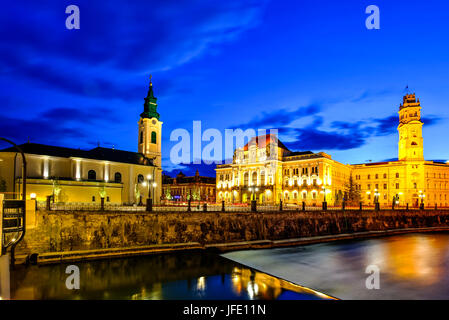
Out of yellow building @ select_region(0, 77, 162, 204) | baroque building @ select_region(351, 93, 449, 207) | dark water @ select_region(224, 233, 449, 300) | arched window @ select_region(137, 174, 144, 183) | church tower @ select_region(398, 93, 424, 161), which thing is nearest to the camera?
dark water @ select_region(224, 233, 449, 300)

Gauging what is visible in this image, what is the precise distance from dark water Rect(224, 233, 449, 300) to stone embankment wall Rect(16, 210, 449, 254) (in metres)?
3.40

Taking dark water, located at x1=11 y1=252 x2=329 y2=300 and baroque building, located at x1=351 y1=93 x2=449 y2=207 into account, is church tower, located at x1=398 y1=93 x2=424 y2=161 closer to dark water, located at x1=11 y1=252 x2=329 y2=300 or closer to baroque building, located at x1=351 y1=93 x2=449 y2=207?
baroque building, located at x1=351 y1=93 x2=449 y2=207

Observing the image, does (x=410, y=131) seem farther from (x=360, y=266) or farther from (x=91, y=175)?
(x=91, y=175)

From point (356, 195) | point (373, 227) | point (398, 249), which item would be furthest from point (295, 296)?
point (356, 195)

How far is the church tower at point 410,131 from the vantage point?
85.2m

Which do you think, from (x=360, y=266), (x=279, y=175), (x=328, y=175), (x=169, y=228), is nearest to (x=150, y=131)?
(x=279, y=175)

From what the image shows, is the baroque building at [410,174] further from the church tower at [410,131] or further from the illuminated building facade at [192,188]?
the illuminated building facade at [192,188]

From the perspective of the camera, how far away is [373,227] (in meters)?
43.5

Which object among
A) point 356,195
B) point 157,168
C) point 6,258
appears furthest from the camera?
point 356,195

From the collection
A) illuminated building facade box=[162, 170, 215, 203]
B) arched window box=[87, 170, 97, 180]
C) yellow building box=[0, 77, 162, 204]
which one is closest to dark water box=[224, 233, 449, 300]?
yellow building box=[0, 77, 162, 204]

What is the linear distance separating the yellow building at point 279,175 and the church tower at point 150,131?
28163mm

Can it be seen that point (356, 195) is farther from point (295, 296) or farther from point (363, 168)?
point (295, 296)

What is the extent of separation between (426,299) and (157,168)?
53.0 m

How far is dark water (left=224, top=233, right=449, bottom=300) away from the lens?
57.0 feet
